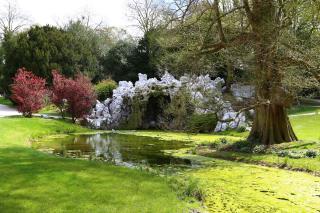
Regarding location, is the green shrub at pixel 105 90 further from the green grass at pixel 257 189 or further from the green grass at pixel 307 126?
the green grass at pixel 257 189

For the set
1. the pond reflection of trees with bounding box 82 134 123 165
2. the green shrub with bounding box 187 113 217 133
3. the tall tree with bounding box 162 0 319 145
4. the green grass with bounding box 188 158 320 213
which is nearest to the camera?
the green grass with bounding box 188 158 320 213

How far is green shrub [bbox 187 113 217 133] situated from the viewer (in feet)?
93.1

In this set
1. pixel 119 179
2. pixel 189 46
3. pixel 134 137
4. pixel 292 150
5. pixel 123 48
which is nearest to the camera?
pixel 119 179

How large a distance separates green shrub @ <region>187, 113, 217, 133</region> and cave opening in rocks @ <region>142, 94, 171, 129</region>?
536 centimetres

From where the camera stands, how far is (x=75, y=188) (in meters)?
11.0

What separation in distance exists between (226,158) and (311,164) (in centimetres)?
418

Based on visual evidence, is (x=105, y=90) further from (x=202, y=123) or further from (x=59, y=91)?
(x=202, y=123)

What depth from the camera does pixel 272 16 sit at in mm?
18562

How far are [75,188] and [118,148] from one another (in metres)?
11.2

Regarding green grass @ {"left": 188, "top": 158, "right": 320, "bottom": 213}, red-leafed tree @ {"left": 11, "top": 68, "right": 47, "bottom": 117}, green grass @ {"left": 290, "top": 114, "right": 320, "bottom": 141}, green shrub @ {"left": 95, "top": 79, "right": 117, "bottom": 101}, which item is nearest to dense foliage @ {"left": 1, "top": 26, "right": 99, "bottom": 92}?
green shrub @ {"left": 95, "top": 79, "right": 117, "bottom": 101}

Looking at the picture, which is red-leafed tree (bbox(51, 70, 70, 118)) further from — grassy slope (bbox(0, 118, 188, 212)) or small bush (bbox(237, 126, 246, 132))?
grassy slope (bbox(0, 118, 188, 212))

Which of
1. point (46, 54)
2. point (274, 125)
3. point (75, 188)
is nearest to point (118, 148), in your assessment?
point (274, 125)

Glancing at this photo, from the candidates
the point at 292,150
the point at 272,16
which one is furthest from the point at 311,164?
the point at 272,16

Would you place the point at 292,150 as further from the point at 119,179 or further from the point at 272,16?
the point at 119,179
